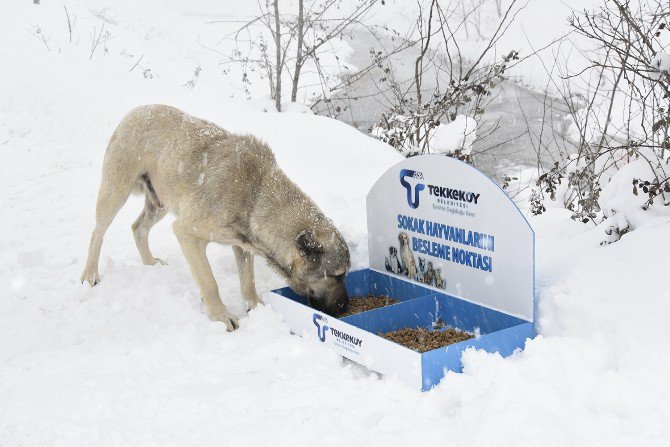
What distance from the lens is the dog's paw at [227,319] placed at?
532cm

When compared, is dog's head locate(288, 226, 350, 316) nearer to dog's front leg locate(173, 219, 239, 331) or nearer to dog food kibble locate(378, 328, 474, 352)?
dog food kibble locate(378, 328, 474, 352)

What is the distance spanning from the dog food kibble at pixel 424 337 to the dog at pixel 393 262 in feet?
2.38

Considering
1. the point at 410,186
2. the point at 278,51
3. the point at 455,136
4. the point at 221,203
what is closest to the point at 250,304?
the point at 221,203

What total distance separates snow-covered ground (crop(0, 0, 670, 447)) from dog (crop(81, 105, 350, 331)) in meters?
0.38

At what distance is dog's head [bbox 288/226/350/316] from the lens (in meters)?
5.04

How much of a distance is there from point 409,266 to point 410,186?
62cm

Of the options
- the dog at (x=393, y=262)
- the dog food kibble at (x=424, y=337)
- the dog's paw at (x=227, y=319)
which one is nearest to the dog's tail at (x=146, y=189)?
the dog's paw at (x=227, y=319)

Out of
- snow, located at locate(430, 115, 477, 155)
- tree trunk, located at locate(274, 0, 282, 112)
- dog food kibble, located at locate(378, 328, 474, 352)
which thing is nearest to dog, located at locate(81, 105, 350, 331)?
dog food kibble, located at locate(378, 328, 474, 352)

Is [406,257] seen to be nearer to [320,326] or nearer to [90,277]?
[320,326]

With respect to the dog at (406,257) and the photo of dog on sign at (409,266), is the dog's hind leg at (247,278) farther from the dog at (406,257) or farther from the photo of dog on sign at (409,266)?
the dog at (406,257)

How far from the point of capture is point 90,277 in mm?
6262

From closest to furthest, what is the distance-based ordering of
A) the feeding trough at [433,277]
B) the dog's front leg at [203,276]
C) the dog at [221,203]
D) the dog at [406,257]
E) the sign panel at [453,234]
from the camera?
the feeding trough at [433,277] < the sign panel at [453,234] < the dog at [221,203] < the dog's front leg at [203,276] < the dog at [406,257]


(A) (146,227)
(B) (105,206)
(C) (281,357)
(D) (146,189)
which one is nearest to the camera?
(C) (281,357)

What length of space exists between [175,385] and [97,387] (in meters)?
0.48
